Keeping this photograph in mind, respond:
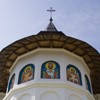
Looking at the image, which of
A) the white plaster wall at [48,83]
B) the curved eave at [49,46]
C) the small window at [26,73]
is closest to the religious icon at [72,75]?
the white plaster wall at [48,83]

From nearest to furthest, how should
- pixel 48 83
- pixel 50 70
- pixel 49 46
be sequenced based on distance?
pixel 48 83
pixel 50 70
pixel 49 46

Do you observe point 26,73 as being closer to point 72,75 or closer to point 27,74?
point 27,74

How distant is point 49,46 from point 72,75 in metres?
2.11

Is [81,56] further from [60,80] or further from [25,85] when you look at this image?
[25,85]

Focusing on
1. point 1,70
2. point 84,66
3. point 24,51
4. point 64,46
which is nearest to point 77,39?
point 64,46

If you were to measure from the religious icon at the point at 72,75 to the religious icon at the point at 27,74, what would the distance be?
6.53 ft

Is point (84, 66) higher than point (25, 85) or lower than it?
higher

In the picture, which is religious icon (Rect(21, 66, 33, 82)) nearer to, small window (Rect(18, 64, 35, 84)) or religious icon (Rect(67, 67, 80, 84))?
small window (Rect(18, 64, 35, 84))

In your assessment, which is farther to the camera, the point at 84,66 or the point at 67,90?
the point at 84,66

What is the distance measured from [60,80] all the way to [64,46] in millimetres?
2269

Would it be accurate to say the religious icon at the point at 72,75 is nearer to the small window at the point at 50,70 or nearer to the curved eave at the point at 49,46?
the small window at the point at 50,70

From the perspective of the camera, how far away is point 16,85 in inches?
540

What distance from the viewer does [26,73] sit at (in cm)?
1407

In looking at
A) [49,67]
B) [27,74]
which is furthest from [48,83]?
[27,74]
